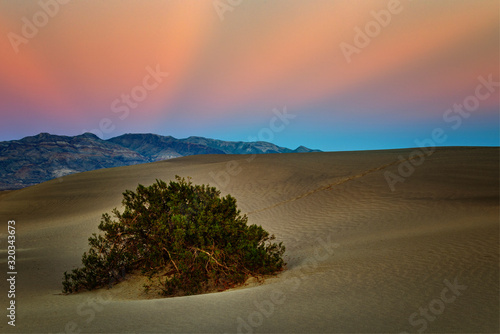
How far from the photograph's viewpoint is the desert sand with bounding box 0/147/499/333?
5261 millimetres

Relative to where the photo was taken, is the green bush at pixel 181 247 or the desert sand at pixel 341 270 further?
the green bush at pixel 181 247

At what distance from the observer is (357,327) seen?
488cm

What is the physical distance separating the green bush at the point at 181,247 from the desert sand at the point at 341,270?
57cm

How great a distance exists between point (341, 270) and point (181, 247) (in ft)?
12.7

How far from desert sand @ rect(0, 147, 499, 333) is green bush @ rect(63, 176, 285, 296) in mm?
573

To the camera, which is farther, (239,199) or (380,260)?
(239,199)

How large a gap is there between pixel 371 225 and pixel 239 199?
11.1m

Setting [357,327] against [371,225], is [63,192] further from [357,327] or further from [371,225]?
[357,327]

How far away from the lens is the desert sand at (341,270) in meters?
5.26

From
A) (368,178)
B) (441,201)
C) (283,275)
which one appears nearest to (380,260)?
(283,275)

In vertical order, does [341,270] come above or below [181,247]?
below

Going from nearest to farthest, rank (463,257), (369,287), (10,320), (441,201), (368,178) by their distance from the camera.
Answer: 1. (10,320)
2. (369,287)
3. (463,257)
4. (441,201)
5. (368,178)

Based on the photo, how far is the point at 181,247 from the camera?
28.7 ft

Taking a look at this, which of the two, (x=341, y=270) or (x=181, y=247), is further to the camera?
(x=181, y=247)
